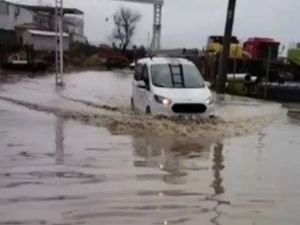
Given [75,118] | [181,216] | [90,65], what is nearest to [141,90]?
[75,118]

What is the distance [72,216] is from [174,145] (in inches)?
250

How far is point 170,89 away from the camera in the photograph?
17.1m

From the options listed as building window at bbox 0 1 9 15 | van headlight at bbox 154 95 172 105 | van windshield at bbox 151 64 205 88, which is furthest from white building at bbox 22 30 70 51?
van headlight at bbox 154 95 172 105

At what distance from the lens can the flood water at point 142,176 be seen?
7.70 metres

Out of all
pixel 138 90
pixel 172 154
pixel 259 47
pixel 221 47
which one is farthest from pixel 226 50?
pixel 172 154

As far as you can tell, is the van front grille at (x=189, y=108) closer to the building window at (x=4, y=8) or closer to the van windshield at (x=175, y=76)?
the van windshield at (x=175, y=76)

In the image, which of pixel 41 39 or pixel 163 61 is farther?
pixel 41 39

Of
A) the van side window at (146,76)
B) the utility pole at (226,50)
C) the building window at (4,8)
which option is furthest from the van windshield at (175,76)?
the building window at (4,8)

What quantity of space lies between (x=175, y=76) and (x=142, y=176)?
8186mm

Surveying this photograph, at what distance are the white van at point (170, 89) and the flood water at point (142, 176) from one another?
1.55 m

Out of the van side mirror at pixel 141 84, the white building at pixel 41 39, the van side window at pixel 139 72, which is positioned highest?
the van side window at pixel 139 72

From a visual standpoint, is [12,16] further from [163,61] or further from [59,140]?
[59,140]

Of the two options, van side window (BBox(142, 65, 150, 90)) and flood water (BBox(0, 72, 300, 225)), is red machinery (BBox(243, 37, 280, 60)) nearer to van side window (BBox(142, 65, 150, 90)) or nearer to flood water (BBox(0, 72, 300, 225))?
van side window (BBox(142, 65, 150, 90))

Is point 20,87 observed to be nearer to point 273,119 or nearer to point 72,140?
point 273,119
